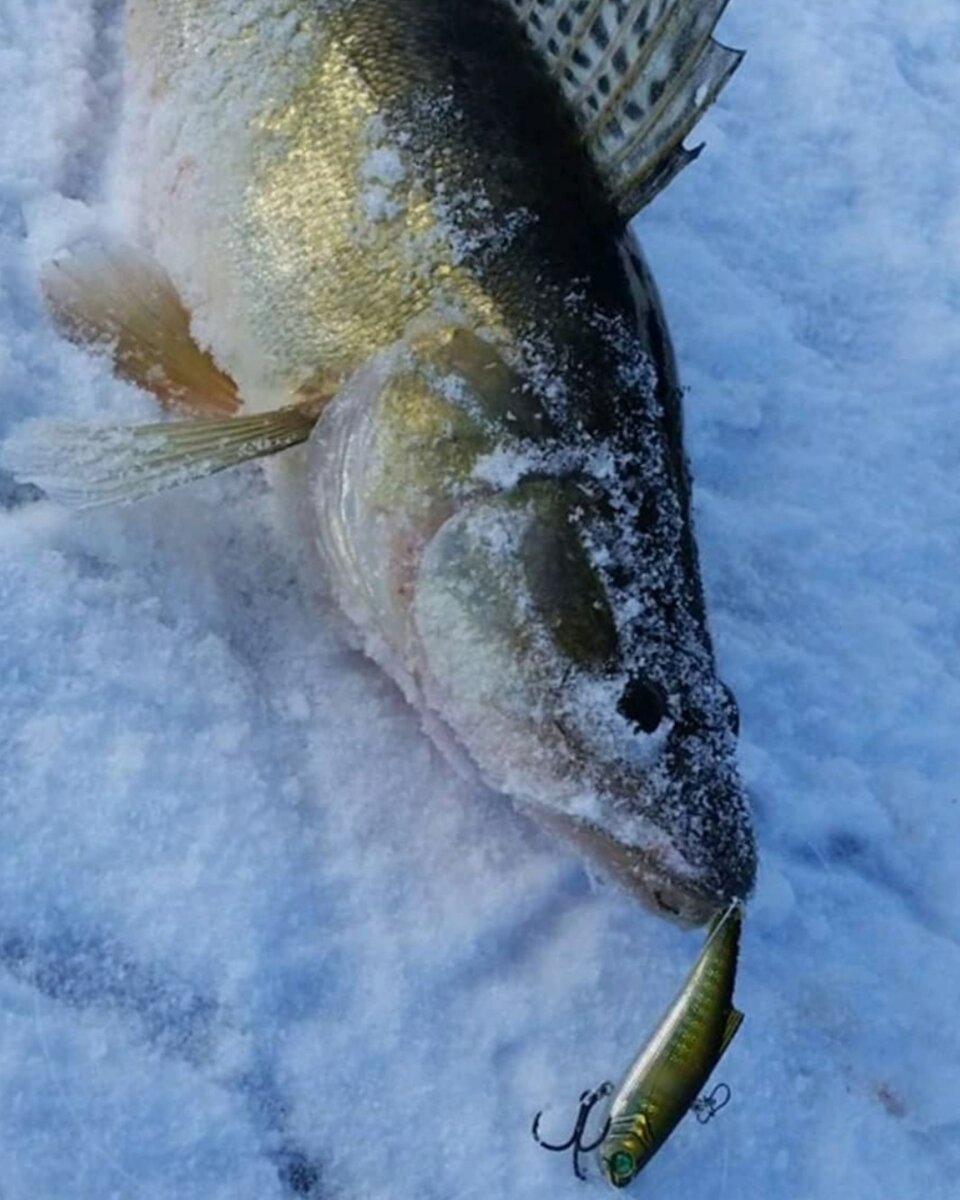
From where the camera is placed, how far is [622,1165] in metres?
2.10

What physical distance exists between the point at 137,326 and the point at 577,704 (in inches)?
44.3

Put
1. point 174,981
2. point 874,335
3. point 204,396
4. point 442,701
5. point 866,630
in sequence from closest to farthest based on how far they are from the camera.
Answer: point 174,981
point 442,701
point 204,396
point 866,630
point 874,335

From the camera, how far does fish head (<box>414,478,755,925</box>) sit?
89.7 inches

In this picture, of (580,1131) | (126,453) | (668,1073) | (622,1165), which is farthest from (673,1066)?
(126,453)

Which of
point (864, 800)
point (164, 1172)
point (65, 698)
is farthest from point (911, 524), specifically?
point (164, 1172)

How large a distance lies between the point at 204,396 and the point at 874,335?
68.7 inches

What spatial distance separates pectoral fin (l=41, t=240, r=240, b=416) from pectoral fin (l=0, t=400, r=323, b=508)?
233mm

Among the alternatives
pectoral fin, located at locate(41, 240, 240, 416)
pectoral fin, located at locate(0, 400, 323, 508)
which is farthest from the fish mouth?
pectoral fin, located at locate(41, 240, 240, 416)

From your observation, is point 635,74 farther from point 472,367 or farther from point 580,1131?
point 580,1131

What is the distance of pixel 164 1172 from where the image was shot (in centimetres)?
213

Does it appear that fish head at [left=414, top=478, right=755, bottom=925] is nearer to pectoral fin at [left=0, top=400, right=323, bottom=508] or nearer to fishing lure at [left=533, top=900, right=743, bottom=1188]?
fishing lure at [left=533, top=900, right=743, bottom=1188]

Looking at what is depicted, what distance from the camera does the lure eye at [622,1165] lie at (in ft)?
6.88

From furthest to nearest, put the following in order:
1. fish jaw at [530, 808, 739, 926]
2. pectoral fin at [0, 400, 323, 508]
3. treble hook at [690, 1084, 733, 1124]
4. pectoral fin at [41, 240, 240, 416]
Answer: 1. pectoral fin at [41, 240, 240, 416]
2. pectoral fin at [0, 400, 323, 508]
3. treble hook at [690, 1084, 733, 1124]
4. fish jaw at [530, 808, 739, 926]

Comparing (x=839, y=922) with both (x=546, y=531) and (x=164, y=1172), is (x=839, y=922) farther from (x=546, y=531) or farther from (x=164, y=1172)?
(x=164, y=1172)
